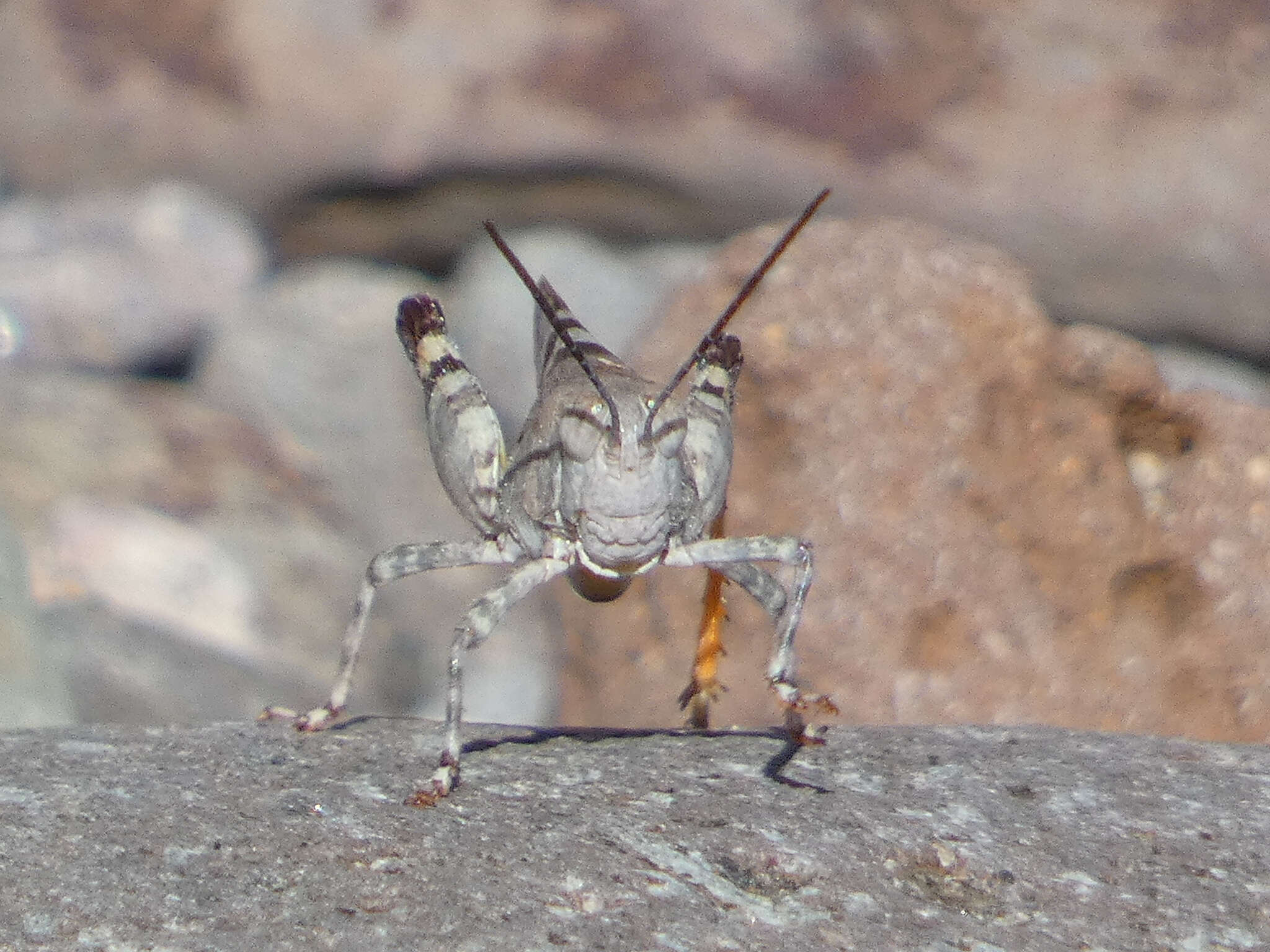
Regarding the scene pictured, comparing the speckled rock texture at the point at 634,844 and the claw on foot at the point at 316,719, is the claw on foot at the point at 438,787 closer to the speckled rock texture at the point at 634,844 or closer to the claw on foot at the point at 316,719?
the speckled rock texture at the point at 634,844

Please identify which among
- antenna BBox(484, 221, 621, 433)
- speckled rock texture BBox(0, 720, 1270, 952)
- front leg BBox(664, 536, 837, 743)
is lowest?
speckled rock texture BBox(0, 720, 1270, 952)

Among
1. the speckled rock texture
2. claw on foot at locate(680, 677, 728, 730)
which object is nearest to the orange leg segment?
claw on foot at locate(680, 677, 728, 730)

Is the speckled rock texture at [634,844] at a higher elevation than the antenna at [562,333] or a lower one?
lower

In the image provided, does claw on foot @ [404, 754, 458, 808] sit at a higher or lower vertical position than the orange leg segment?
lower

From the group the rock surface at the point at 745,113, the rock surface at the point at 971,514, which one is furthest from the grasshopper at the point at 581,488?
the rock surface at the point at 745,113


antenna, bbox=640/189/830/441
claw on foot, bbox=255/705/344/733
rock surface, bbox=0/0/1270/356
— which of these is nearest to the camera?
antenna, bbox=640/189/830/441

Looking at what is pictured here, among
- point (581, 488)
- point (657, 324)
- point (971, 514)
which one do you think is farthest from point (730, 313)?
point (657, 324)

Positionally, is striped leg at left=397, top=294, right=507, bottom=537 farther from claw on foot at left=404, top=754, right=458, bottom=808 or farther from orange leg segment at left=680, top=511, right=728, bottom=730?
claw on foot at left=404, top=754, right=458, bottom=808
